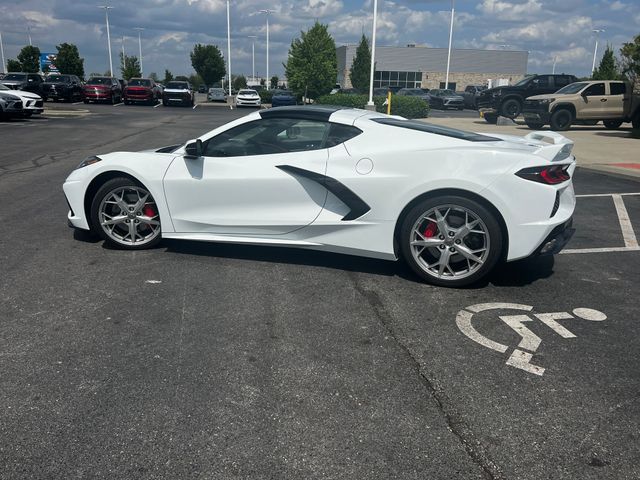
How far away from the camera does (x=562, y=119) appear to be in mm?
21938

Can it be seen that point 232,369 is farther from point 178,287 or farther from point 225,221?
point 225,221

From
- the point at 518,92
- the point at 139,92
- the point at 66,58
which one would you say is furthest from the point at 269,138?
the point at 66,58

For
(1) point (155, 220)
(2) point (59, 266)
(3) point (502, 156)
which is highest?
(3) point (502, 156)

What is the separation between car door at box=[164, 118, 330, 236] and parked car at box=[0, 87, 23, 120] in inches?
764

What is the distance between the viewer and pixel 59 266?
514 centimetres

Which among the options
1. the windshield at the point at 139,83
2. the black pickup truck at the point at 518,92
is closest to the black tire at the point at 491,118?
the black pickup truck at the point at 518,92

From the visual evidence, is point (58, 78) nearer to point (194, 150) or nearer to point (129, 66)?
point (194, 150)

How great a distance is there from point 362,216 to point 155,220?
2.06 m

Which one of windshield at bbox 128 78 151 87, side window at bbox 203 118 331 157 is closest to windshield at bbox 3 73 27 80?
windshield at bbox 128 78 151 87

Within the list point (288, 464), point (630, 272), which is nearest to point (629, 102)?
point (630, 272)

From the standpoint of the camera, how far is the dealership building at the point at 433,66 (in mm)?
83875

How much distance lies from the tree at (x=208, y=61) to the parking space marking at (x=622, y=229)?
67523 millimetres

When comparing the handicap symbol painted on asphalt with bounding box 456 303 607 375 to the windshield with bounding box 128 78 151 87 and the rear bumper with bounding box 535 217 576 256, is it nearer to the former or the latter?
the rear bumper with bounding box 535 217 576 256

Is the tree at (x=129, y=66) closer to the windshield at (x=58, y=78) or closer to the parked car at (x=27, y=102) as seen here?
the windshield at (x=58, y=78)
